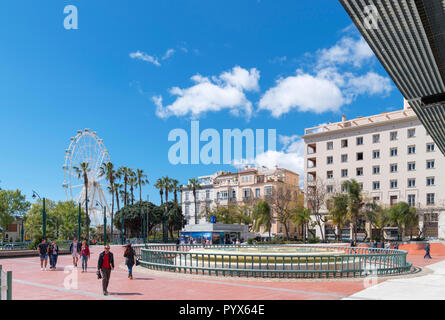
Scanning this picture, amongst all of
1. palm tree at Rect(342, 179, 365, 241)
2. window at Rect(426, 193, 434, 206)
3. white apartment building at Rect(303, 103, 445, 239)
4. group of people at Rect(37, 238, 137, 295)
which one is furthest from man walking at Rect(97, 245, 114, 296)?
window at Rect(426, 193, 434, 206)

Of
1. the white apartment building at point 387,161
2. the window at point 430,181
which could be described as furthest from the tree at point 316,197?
→ the window at point 430,181

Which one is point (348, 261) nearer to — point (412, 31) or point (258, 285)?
point (258, 285)

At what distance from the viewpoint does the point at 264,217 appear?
60312 mm

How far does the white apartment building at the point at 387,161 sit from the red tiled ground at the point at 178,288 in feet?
164

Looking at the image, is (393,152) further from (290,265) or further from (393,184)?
(290,265)

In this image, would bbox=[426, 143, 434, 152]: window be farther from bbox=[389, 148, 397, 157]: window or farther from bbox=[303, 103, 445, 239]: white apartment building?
bbox=[389, 148, 397, 157]: window

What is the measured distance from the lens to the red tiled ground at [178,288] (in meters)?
12.6

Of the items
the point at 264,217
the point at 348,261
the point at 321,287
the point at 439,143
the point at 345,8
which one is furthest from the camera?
the point at 264,217

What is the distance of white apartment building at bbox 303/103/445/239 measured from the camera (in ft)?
205

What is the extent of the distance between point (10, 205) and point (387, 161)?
2402 inches

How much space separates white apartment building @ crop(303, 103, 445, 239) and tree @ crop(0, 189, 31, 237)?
1882 inches

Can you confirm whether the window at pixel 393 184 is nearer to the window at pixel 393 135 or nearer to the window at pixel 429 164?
the window at pixel 429 164

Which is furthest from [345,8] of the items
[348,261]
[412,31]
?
[348,261]
